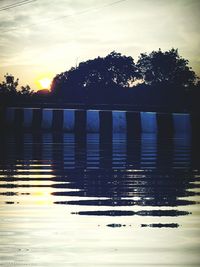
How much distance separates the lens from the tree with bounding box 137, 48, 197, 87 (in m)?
67.6

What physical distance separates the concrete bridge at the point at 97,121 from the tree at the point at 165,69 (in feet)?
146

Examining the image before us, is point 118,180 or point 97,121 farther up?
point 97,121

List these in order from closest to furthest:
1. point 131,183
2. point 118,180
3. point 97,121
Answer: point 131,183
point 118,180
point 97,121

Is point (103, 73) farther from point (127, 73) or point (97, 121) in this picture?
point (97, 121)

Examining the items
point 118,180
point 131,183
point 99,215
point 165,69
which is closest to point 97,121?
point 118,180

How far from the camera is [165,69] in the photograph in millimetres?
71875

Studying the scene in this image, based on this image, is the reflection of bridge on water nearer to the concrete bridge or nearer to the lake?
the lake

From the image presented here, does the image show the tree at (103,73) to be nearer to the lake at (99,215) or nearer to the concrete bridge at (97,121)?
the concrete bridge at (97,121)

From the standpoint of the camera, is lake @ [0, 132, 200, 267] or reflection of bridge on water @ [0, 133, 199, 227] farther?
reflection of bridge on water @ [0, 133, 199, 227]

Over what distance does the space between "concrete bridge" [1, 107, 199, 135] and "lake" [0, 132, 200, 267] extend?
11553 mm

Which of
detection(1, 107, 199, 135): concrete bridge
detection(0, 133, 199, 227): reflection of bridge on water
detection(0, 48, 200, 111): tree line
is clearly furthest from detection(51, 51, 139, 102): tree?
detection(0, 133, 199, 227): reflection of bridge on water

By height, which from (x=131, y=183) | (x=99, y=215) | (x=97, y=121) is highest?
(x=97, y=121)

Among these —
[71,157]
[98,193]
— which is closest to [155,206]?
[98,193]

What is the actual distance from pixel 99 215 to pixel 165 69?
69.5m
